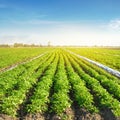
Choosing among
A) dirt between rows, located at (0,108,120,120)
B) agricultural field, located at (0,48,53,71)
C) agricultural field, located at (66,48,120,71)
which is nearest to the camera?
dirt between rows, located at (0,108,120,120)

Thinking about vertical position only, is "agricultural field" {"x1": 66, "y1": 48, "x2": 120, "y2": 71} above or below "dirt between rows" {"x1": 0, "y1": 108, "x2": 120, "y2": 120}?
below

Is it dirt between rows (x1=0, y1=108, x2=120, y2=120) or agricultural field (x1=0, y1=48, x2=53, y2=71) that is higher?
dirt between rows (x1=0, y1=108, x2=120, y2=120)

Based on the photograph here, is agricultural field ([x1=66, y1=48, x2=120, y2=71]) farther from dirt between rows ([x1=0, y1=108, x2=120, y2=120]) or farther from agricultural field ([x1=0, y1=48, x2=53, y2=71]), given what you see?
dirt between rows ([x1=0, y1=108, x2=120, y2=120])

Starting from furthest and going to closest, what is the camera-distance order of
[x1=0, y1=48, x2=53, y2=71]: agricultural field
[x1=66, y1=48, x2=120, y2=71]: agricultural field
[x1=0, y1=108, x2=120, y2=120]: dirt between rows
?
[x1=66, y1=48, x2=120, y2=71]: agricultural field, [x1=0, y1=48, x2=53, y2=71]: agricultural field, [x1=0, y1=108, x2=120, y2=120]: dirt between rows

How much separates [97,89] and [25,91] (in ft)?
14.1

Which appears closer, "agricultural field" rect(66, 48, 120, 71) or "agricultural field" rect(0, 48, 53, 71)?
"agricultural field" rect(0, 48, 53, 71)

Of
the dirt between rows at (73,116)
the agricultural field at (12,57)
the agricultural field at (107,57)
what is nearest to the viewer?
the dirt between rows at (73,116)

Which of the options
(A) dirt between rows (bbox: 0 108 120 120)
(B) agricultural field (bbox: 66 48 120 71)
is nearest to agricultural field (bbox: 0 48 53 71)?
(B) agricultural field (bbox: 66 48 120 71)

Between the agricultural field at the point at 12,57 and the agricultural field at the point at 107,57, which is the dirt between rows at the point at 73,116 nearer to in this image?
the agricultural field at the point at 12,57

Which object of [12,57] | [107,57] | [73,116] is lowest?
[107,57]

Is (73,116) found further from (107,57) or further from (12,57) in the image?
(107,57)

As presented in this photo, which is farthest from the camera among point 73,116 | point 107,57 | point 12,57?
point 107,57

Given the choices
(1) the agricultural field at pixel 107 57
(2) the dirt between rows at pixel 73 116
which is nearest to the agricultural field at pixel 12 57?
(1) the agricultural field at pixel 107 57

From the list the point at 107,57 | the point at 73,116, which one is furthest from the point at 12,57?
the point at 73,116
